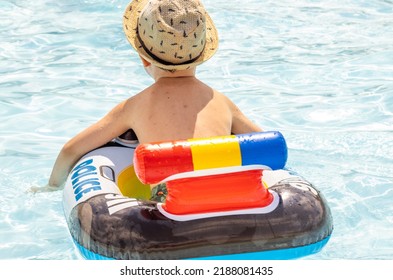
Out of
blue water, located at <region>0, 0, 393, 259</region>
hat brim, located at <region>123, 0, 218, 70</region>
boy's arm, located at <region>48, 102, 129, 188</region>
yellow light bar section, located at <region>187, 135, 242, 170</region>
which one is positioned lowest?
blue water, located at <region>0, 0, 393, 259</region>

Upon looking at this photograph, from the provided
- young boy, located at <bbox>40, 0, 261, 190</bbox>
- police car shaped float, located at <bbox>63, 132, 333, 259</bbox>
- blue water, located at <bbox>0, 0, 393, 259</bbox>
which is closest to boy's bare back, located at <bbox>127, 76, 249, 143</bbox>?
young boy, located at <bbox>40, 0, 261, 190</bbox>

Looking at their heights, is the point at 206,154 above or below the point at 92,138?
above

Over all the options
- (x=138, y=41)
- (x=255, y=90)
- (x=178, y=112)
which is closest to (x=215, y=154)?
(x=178, y=112)

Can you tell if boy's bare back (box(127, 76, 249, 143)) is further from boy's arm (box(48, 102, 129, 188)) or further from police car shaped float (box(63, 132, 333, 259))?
police car shaped float (box(63, 132, 333, 259))

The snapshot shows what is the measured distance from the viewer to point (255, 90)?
19.8 ft

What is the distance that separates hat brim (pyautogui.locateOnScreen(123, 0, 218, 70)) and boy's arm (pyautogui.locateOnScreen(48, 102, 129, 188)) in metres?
0.27

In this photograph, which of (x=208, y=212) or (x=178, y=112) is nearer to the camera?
(x=208, y=212)

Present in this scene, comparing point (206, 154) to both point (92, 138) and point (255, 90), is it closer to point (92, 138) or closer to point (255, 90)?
point (92, 138)

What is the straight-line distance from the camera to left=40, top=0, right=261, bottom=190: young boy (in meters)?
3.62

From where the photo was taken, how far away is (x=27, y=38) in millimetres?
7137

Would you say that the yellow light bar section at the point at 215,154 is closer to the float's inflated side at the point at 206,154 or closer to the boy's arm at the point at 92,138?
the float's inflated side at the point at 206,154

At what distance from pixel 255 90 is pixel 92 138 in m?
2.33

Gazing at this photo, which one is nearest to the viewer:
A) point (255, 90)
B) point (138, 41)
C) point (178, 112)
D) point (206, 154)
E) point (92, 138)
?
point (206, 154)

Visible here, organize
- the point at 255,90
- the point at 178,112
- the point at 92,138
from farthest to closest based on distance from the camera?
the point at 255,90
the point at 92,138
the point at 178,112
